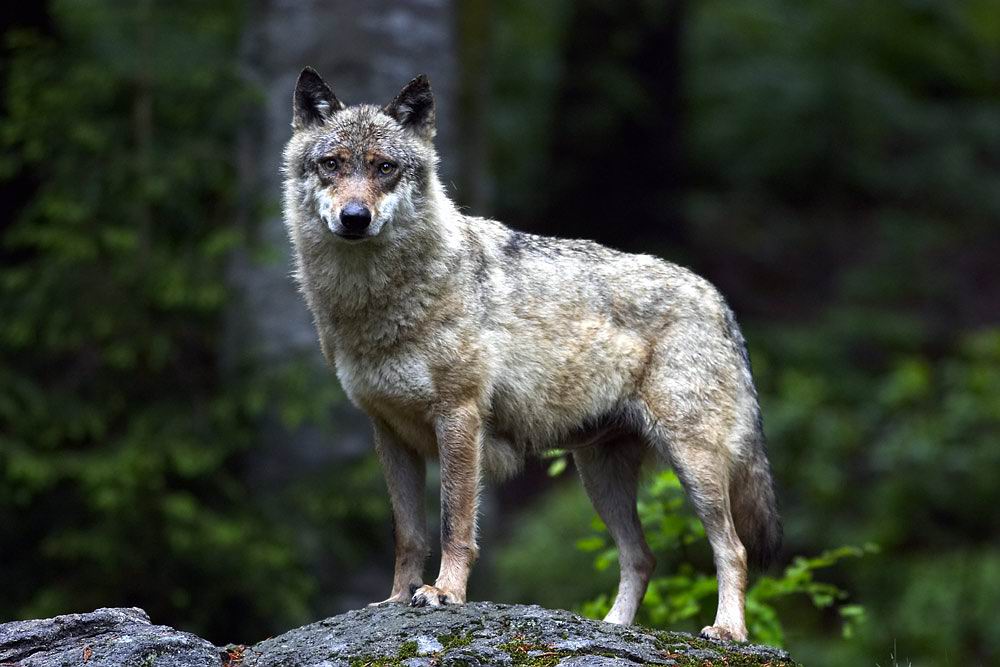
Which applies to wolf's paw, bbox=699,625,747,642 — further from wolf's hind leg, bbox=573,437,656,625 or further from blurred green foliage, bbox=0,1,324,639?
blurred green foliage, bbox=0,1,324,639

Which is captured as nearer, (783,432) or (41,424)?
(41,424)

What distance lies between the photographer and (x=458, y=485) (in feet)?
21.6

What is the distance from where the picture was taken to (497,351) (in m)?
6.85

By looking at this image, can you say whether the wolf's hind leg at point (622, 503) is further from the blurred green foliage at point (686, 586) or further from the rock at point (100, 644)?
the rock at point (100, 644)

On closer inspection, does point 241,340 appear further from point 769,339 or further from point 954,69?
point 954,69

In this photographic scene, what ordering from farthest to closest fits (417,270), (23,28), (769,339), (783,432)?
(769,339) < (783,432) < (23,28) < (417,270)

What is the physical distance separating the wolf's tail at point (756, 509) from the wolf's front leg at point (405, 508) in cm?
182

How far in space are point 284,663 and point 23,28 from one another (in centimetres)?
794

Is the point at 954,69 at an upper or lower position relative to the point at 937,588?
upper

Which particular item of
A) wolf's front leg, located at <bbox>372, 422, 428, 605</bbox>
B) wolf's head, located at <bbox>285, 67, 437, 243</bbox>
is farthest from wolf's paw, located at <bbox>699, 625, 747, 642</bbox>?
wolf's head, located at <bbox>285, 67, 437, 243</bbox>

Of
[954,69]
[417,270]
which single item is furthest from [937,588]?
[954,69]

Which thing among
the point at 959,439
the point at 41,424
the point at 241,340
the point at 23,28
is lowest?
the point at 41,424

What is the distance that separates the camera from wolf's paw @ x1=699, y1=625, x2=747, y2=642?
21.5 feet

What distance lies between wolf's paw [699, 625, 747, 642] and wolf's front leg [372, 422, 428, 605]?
149cm
